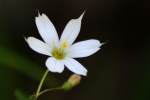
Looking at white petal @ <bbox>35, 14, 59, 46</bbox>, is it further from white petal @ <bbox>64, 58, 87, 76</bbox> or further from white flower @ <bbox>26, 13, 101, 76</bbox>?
white petal @ <bbox>64, 58, 87, 76</bbox>

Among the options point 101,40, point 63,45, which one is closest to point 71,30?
point 63,45

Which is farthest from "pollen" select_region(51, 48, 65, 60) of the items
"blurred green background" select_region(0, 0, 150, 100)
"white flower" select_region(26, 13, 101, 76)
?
"blurred green background" select_region(0, 0, 150, 100)

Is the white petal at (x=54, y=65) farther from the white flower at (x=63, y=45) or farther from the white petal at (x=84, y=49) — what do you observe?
the white petal at (x=84, y=49)

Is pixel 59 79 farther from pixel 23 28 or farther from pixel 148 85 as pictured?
pixel 148 85

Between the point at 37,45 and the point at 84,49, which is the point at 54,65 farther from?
the point at 84,49

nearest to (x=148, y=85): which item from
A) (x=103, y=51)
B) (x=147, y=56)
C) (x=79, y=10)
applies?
(x=147, y=56)

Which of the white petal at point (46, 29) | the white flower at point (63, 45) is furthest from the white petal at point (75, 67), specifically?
the white petal at point (46, 29)

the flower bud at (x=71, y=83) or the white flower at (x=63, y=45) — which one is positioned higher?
the white flower at (x=63, y=45)
